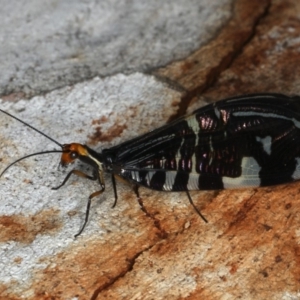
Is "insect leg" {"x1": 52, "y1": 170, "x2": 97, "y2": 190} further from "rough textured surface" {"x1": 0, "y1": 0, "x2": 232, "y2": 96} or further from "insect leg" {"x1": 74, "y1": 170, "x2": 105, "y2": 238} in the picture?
"rough textured surface" {"x1": 0, "y1": 0, "x2": 232, "y2": 96}

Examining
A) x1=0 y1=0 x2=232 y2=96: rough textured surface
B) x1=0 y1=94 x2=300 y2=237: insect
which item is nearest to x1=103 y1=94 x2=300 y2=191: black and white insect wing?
x1=0 y1=94 x2=300 y2=237: insect

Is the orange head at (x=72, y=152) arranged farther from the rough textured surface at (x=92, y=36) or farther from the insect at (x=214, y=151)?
the rough textured surface at (x=92, y=36)

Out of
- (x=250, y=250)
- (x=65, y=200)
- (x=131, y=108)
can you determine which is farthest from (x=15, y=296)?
(x=131, y=108)

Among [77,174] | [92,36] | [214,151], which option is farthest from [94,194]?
[92,36]

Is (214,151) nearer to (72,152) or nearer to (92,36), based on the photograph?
Result: (72,152)

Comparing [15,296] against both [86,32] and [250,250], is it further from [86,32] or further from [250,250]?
[86,32]

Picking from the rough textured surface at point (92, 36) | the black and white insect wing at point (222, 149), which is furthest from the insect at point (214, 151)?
the rough textured surface at point (92, 36)

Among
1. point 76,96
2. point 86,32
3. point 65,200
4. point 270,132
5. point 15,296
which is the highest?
point 86,32
